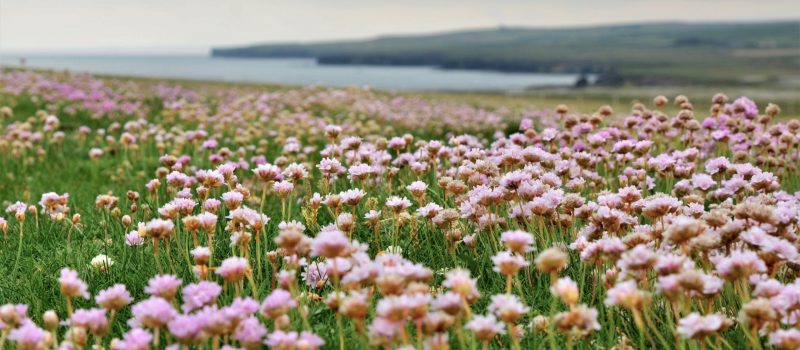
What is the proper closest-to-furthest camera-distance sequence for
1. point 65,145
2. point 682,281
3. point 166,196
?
point 682,281 < point 166,196 < point 65,145

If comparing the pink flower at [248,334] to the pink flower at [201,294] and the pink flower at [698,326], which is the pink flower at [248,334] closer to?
the pink flower at [201,294]

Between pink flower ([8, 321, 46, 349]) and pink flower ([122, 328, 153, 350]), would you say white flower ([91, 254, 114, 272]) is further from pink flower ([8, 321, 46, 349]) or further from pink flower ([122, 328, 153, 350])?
pink flower ([122, 328, 153, 350])

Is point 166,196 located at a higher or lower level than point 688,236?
lower

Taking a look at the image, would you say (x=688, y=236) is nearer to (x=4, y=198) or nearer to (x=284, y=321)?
(x=284, y=321)

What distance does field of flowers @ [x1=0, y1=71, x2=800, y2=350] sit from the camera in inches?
93.3

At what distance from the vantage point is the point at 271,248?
4.57 metres

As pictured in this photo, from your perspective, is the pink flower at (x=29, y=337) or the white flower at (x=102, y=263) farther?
the white flower at (x=102, y=263)

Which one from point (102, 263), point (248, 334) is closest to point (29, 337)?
point (248, 334)

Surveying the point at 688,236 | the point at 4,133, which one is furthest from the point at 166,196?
the point at 4,133

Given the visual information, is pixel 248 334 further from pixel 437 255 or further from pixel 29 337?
pixel 437 255

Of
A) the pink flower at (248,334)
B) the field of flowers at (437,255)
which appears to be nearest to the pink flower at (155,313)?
→ the field of flowers at (437,255)

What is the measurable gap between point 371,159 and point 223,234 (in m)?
1.39

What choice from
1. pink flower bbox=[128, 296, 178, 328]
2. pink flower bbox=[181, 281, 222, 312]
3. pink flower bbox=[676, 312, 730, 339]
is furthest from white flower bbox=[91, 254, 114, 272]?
pink flower bbox=[676, 312, 730, 339]

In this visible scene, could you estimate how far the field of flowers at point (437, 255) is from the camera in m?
2.37
